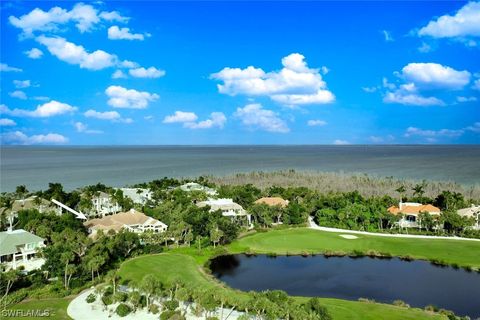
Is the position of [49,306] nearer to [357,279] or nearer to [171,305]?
[171,305]

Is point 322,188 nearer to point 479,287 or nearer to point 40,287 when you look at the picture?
point 479,287

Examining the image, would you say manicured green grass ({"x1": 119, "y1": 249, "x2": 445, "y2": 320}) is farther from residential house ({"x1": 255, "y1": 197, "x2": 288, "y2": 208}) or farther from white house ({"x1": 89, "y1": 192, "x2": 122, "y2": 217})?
white house ({"x1": 89, "y1": 192, "x2": 122, "y2": 217})

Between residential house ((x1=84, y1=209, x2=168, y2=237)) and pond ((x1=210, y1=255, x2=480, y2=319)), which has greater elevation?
residential house ((x1=84, y1=209, x2=168, y2=237))

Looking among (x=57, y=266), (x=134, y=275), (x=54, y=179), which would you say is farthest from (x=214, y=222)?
(x=54, y=179)

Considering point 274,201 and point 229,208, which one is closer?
point 229,208

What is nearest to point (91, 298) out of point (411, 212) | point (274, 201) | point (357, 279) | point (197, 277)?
point (197, 277)

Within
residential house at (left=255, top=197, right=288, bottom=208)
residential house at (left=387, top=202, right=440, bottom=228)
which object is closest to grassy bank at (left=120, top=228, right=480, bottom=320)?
residential house at (left=387, top=202, right=440, bottom=228)
